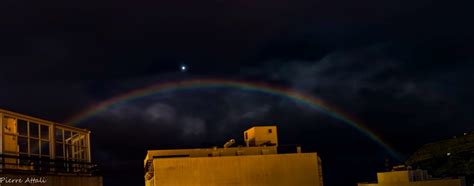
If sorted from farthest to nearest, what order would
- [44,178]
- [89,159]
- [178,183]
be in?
[178,183] → [89,159] → [44,178]

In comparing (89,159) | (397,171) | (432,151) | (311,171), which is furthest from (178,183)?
(432,151)

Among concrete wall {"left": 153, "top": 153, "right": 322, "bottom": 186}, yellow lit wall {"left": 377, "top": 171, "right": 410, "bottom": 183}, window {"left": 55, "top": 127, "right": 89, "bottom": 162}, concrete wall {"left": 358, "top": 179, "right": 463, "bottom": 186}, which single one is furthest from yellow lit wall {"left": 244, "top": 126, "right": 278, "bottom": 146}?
window {"left": 55, "top": 127, "right": 89, "bottom": 162}

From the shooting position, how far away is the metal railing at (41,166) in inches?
689

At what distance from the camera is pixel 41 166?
19391 millimetres

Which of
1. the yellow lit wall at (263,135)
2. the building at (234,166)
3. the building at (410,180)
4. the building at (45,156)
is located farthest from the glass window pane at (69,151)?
the building at (410,180)

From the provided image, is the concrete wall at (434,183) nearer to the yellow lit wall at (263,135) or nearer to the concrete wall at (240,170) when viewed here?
the concrete wall at (240,170)

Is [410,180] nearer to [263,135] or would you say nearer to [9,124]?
[263,135]

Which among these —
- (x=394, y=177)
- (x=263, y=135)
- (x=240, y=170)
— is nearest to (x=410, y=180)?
(x=394, y=177)

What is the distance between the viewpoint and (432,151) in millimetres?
136625

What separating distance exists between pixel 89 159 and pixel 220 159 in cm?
3729

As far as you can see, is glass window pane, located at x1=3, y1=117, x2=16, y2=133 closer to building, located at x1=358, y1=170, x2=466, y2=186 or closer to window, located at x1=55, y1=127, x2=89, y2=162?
window, located at x1=55, y1=127, x2=89, y2=162

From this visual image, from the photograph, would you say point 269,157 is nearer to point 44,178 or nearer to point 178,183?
point 178,183

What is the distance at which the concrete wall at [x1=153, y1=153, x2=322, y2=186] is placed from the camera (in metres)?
62.2

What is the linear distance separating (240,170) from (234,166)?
35.2 inches
